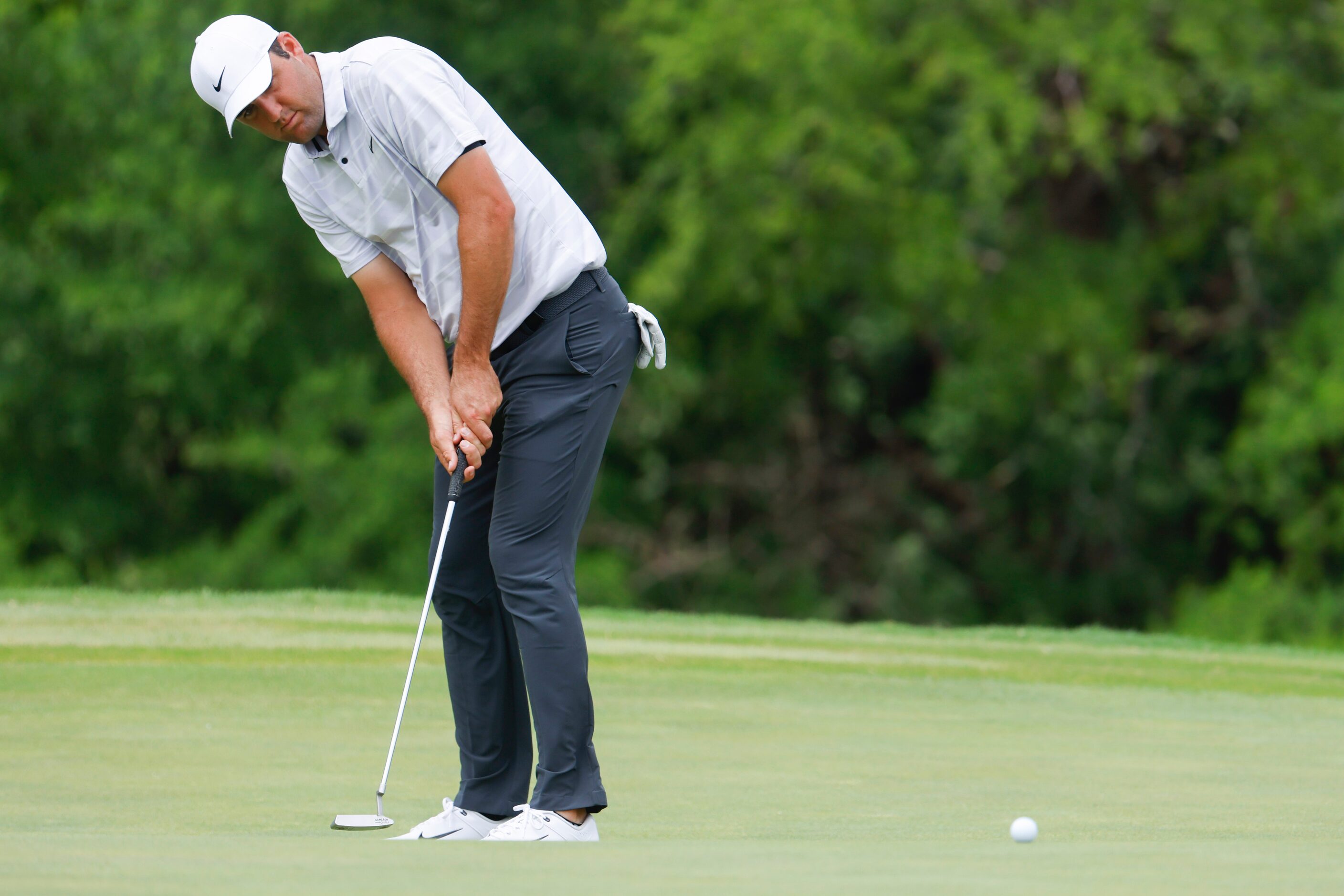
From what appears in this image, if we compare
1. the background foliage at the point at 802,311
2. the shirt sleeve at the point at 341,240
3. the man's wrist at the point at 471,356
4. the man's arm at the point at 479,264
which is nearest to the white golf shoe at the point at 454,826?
the man's arm at the point at 479,264

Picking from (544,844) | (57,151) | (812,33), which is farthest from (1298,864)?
(57,151)

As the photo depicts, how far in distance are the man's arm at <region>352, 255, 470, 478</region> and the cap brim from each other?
0.42 m

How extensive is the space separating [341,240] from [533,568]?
80 centimetres

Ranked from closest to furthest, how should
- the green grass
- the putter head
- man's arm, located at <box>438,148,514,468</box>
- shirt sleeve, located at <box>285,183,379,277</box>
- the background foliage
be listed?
the green grass, the putter head, man's arm, located at <box>438,148,514,468</box>, shirt sleeve, located at <box>285,183,379,277</box>, the background foliage

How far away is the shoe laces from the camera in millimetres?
3516

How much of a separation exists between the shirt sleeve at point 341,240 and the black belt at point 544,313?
0.35 metres

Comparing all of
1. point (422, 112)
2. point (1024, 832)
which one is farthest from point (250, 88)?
point (1024, 832)

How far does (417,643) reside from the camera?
383 cm

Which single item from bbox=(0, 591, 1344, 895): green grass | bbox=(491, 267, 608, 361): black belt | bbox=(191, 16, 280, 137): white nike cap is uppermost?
bbox=(191, 16, 280, 137): white nike cap

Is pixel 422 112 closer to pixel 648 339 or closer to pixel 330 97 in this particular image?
pixel 330 97

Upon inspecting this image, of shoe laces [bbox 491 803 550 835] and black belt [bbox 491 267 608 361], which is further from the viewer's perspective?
black belt [bbox 491 267 608 361]

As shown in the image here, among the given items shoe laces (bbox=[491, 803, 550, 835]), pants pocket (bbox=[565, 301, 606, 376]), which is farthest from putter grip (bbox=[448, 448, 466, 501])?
shoe laces (bbox=[491, 803, 550, 835])

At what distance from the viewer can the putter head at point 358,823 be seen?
135 inches

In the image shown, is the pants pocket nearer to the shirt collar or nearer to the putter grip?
the putter grip
